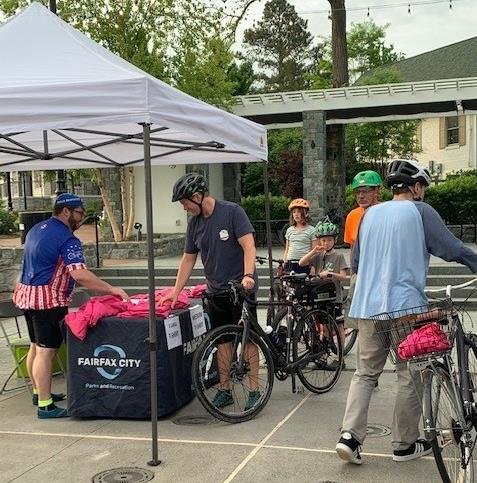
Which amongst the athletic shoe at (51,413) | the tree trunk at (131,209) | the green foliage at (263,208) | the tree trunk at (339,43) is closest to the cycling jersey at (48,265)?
the athletic shoe at (51,413)

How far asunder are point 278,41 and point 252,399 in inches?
2164

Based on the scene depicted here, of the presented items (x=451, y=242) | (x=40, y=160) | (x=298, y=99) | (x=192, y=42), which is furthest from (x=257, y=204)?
(x=451, y=242)

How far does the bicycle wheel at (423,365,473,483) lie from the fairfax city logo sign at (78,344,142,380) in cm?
243

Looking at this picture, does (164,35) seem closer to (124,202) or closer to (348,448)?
(124,202)

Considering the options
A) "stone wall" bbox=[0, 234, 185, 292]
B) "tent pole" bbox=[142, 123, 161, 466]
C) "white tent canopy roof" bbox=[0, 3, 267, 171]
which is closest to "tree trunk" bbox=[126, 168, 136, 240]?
"stone wall" bbox=[0, 234, 185, 292]

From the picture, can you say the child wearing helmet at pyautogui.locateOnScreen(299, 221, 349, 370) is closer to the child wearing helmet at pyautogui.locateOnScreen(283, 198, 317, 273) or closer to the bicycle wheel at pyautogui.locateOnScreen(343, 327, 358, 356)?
the child wearing helmet at pyautogui.locateOnScreen(283, 198, 317, 273)

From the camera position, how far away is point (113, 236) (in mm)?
17750

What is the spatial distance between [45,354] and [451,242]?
3.24 m

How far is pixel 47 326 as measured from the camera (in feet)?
17.8

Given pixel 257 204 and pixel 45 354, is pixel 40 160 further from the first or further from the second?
pixel 257 204

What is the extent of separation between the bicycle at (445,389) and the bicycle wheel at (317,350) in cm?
205

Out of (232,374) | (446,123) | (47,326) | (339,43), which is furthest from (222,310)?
(446,123)

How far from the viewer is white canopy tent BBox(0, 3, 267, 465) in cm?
434

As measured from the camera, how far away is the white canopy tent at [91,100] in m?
4.34
